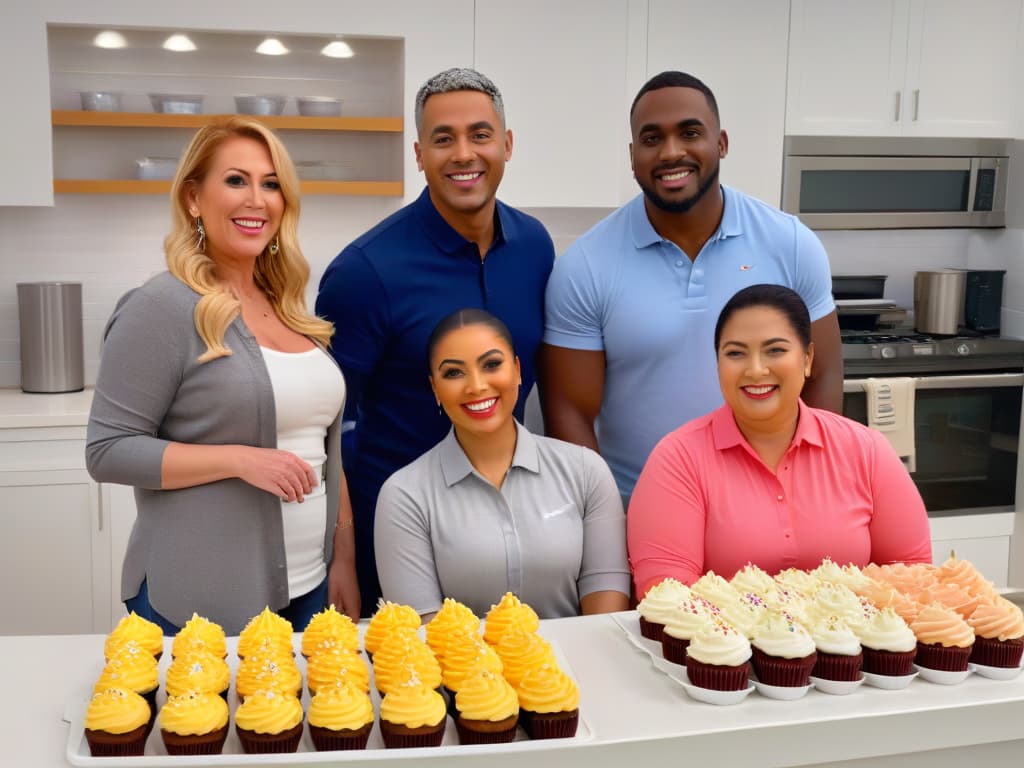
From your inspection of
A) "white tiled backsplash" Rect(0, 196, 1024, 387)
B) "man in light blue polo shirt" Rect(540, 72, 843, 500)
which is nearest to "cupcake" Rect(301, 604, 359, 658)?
"man in light blue polo shirt" Rect(540, 72, 843, 500)

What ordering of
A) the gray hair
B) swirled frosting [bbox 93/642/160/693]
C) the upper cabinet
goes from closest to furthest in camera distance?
swirled frosting [bbox 93/642/160/693], the gray hair, the upper cabinet

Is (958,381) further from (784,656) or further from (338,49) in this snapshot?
(784,656)

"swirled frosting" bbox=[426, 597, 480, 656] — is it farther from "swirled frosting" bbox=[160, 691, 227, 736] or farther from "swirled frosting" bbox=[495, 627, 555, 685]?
"swirled frosting" bbox=[160, 691, 227, 736]

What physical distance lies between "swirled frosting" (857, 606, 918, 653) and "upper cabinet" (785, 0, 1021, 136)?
9.74ft

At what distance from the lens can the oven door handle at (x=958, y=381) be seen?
13.0 feet

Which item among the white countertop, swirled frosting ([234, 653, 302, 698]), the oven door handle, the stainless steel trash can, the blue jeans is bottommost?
the blue jeans

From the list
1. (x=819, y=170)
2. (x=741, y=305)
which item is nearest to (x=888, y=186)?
(x=819, y=170)

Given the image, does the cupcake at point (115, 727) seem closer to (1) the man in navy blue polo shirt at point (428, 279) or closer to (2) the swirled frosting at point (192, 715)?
(2) the swirled frosting at point (192, 715)

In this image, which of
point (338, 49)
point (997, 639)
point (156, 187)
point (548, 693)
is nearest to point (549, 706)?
point (548, 693)

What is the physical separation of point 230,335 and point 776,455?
97 centimetres

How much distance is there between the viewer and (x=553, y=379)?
239 centimetres

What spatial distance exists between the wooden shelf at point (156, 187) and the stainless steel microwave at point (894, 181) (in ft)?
4.87

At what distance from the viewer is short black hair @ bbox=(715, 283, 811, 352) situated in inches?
75.7

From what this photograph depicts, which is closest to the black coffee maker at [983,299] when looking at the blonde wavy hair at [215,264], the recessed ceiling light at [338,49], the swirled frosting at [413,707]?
the recessed ceiling light at [338,49]
